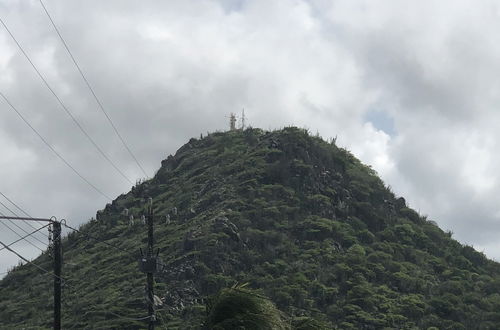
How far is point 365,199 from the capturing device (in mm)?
89688

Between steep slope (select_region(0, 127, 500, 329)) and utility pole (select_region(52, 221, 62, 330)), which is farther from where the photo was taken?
steep slope (select_region(0, 127, 500, 329))

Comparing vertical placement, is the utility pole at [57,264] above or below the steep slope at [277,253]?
below

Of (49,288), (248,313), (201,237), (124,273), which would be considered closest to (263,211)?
(201,237)

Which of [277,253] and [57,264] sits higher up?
[277,253]

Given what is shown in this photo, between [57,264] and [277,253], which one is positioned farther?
[277,253]

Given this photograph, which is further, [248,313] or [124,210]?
[124,210]

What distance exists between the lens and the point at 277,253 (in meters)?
77.8

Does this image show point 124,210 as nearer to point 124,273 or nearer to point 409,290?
point 124,273

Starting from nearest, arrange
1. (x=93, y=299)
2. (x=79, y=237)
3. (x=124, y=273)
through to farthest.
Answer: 1. (x=93, y=299)
2. (x=124, y=273)
3. (x=79, y=237)

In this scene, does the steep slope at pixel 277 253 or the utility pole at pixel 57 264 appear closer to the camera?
the utility pole at pixel 57 264

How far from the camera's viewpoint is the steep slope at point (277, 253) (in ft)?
229

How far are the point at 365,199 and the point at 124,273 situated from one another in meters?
26.3

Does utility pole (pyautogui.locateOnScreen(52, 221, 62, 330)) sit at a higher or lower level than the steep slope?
lower

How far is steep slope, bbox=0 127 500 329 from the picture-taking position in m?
69.8
